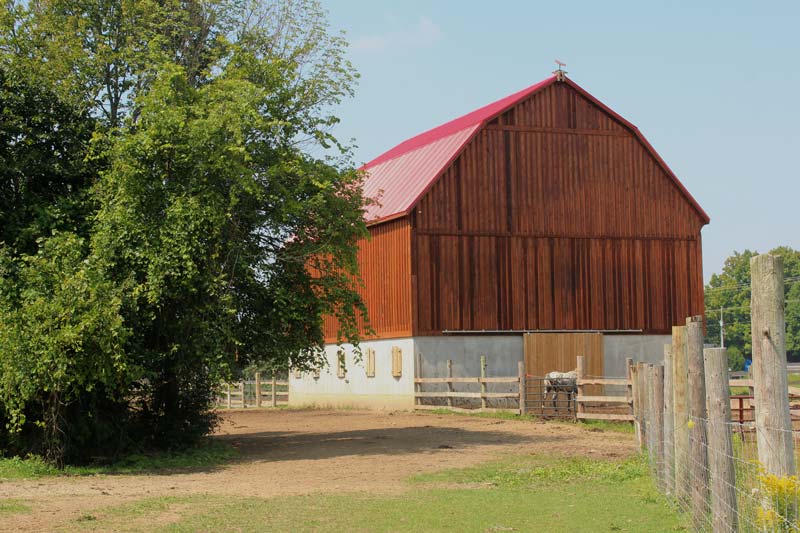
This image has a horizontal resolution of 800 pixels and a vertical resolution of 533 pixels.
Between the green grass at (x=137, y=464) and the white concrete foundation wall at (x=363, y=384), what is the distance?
1090 centimetres

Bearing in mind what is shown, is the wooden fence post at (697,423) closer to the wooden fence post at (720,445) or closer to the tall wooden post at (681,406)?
the tall wooden post at (681,406)

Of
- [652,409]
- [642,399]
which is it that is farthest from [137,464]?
[652,409]

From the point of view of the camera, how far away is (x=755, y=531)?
31.7ft

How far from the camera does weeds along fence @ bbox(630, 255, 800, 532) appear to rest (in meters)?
7.91

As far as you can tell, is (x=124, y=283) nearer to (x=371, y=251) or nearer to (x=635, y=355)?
(x=371, y=251)

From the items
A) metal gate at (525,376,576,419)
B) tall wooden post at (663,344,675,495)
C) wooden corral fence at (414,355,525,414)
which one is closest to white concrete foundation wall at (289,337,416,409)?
wooden corral fence at (414,355,525,414)

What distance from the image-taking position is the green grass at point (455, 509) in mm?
12695

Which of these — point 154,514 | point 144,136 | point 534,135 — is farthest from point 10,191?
point 534,135

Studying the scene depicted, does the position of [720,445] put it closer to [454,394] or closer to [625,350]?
[454,394]

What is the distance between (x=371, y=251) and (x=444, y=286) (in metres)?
4.07

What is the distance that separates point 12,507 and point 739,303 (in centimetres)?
11144

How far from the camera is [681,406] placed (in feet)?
40.1

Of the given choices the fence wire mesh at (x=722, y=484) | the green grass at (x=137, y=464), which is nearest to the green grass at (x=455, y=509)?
the fence wire mesh at (x=722, y=484)

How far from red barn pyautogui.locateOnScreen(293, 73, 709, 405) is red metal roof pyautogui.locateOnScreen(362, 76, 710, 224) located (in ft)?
0.30
